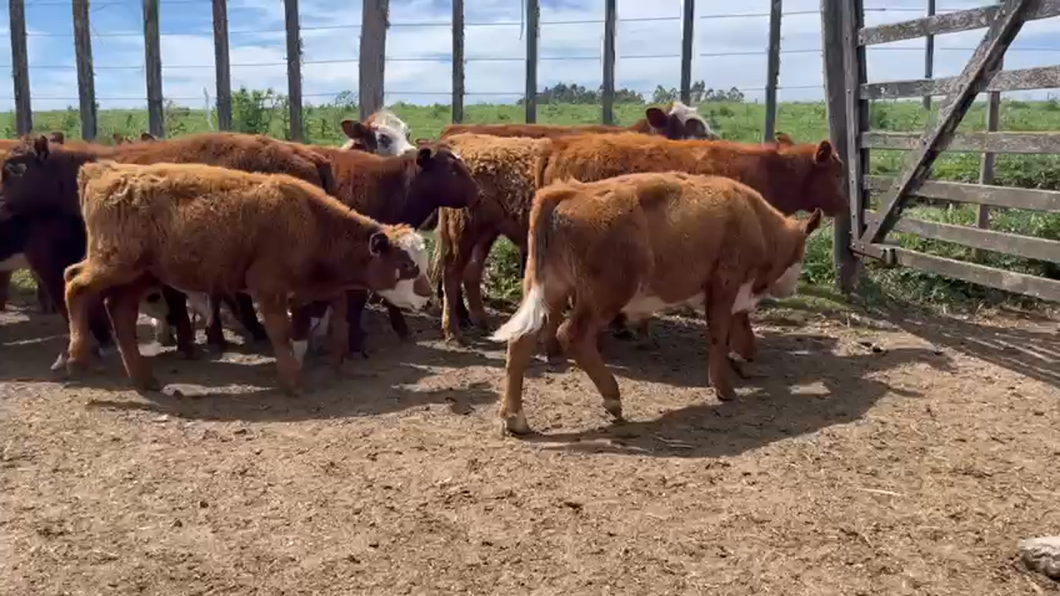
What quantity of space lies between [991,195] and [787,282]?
187 cm

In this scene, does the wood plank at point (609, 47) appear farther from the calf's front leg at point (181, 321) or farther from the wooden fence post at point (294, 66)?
the calf's front leg at point (181, 321)

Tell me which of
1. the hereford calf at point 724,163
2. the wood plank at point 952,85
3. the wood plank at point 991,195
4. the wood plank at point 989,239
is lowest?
the wood plank at point 989,239

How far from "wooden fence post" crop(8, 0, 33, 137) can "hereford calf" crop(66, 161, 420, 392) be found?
189 inches

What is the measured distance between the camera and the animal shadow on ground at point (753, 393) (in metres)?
6.20

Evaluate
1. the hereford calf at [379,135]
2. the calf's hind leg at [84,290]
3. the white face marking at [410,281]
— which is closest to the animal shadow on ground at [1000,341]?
the white face marking at [410,281]

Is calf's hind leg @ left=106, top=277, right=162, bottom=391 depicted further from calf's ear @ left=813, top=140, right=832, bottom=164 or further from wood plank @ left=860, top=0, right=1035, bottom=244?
wood plank @ left=860, top=0, right=1035, bottom=244

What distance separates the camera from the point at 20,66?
11656 millimetres

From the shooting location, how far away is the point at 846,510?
505 centimetres

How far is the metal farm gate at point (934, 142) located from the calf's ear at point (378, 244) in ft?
16.0

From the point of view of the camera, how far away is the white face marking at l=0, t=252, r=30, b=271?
909 cm

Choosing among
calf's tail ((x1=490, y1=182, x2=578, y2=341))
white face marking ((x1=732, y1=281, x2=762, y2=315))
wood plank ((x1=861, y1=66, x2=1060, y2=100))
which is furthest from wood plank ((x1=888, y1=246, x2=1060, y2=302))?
calf's tail ((x1=490, y1=182, x2=578, y2=341))

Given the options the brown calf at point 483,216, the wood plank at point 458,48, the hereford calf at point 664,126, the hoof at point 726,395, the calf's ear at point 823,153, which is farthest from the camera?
the wood plank at point 458,48

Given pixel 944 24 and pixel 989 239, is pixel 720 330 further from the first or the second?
pixel 944 24

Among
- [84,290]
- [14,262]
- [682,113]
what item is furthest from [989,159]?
[14,262]
